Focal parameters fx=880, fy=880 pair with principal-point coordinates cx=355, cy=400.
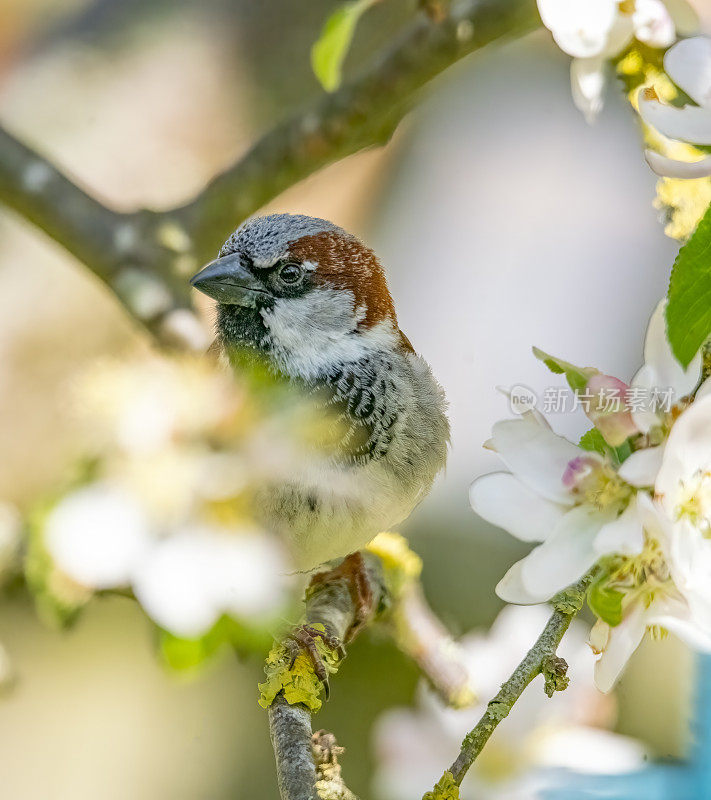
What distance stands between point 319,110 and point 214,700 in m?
0.64

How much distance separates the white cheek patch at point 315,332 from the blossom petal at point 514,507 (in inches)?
8.5

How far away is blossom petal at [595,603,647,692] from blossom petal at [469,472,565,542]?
1.4 inches

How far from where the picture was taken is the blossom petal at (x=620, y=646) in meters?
0.26

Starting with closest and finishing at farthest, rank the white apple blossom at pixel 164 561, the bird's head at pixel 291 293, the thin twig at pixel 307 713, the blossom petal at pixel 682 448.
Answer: the blossom petal at pixel 682 448 → the thin twig at pixel 307 713 → the bird's head at pixel 291 293 → the white apple blossom at pixel 164 561

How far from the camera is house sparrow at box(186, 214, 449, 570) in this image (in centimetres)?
47

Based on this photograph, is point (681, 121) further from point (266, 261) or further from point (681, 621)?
point (266, 261)

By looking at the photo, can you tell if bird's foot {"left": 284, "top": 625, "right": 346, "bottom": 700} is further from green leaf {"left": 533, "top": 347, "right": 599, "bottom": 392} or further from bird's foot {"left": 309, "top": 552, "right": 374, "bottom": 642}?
green leaf {"left": 533, "top": 347, "right": 599, "bottom": 392}

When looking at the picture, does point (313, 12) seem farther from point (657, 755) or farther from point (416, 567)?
point (657, 755)

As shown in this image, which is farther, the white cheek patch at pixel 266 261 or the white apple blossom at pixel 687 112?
the white cheek patch at pixel 266 261

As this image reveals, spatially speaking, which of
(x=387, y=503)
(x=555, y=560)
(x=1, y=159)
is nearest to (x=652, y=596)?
(x=555, y=560)

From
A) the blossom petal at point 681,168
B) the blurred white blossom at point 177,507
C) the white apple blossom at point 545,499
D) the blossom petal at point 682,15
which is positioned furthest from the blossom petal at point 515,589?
the blossom petal at point 682,15

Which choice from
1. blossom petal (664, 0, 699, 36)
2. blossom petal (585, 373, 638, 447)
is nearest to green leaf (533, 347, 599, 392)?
blossom petal (585, 373, 638, 447)

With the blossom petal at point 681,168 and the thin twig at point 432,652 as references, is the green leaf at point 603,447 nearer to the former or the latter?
the blossom petal at point 681,168

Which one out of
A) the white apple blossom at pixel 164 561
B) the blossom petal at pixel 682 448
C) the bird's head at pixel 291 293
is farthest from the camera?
the white apple blossom at pixel 164 561
